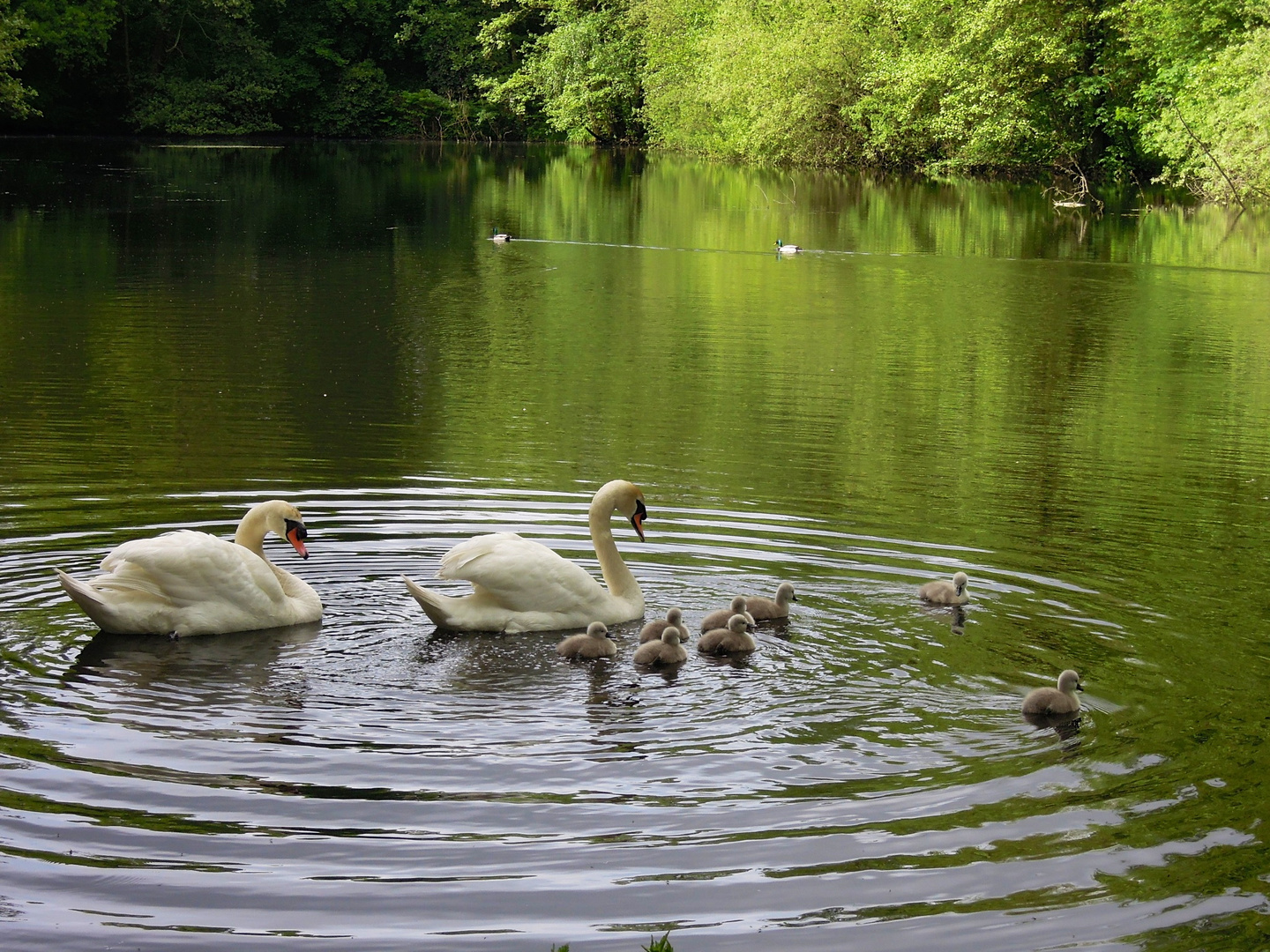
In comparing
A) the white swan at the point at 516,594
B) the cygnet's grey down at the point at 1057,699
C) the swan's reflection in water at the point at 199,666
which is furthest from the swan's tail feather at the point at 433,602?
the cygnet's grey down at the point at 1057,699

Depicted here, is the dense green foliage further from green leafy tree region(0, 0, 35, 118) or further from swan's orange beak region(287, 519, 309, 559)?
swan's orange beak region(287, 519, 309, 559)

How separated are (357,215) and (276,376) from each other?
24585mm

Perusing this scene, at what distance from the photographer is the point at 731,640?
29.5ft

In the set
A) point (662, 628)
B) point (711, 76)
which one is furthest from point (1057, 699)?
point (711, 76)

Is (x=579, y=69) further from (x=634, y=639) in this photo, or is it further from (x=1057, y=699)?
(x=1057, y=699)

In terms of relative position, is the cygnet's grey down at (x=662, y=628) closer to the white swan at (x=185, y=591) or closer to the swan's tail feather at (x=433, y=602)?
the swan's tail feather at (x=433, y=602)

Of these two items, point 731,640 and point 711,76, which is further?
point 711,76

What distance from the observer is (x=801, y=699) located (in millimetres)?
8305

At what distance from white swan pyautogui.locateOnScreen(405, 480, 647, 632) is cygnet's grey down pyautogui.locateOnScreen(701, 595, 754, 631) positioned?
0.69m

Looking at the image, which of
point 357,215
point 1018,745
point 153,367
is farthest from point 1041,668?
point 357,215

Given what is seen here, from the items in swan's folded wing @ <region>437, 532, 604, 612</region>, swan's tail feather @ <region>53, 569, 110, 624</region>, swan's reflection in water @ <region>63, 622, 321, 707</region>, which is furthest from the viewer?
swan's folded wing @ <region>437, 532, 604, 612</region>

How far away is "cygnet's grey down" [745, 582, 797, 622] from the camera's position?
946 cm

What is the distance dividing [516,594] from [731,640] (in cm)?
146

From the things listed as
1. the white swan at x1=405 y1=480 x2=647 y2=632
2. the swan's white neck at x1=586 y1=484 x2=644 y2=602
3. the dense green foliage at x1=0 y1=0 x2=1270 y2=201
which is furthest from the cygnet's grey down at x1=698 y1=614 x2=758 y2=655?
the dense green foliage at x1=0 y1=0 x2=1270 y2=201
